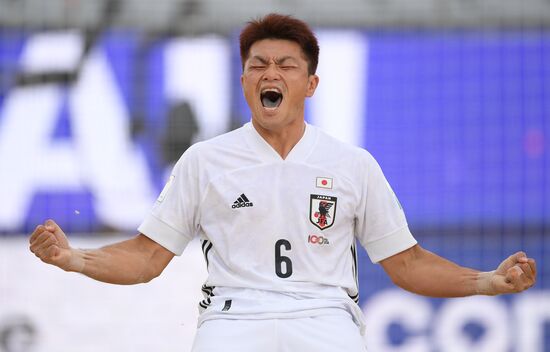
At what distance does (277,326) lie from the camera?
4.25m

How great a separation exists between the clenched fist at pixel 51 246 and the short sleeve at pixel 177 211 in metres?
0.43

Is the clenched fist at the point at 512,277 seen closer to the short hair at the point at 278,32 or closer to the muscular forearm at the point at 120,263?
the short hair at the point at 278,32

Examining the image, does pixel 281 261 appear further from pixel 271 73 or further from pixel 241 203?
pixel 271 73

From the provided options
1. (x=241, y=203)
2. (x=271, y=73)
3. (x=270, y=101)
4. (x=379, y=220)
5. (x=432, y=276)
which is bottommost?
(x=432, y=276)

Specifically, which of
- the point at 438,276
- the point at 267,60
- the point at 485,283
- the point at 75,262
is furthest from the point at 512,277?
the point at 75,262

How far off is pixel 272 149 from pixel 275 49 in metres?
0.40

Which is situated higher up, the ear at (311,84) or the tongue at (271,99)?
the ear at (311,84)

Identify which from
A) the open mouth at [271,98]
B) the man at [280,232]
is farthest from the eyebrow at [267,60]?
the open mouth at [271,98]

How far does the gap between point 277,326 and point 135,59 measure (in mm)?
4768

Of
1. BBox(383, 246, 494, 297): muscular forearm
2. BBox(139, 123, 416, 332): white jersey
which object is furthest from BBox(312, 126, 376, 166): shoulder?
BBox(383, 246, 494, 297): muscular forearm

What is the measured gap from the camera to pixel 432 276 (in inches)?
185

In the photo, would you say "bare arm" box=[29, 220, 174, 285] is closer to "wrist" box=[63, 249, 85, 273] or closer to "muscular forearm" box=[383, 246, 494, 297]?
"wrist" box=[63, 249, 85, 273]

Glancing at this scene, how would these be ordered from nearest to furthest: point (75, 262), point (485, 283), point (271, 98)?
point (75, 262) < point (485, 283) < point (271, 98)

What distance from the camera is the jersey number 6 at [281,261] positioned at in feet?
14.4
